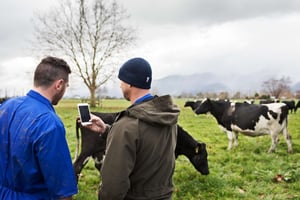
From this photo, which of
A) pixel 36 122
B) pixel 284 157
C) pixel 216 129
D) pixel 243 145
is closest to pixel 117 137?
pixel 36 122

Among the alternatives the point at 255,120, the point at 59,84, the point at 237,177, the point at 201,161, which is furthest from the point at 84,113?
the point at 255,120

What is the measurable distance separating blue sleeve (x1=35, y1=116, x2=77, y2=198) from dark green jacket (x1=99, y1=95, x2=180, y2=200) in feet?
0.98

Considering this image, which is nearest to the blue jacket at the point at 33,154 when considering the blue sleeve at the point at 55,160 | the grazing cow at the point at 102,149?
the blue sleeve at the point at 55,160

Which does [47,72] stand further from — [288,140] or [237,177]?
[288,140]

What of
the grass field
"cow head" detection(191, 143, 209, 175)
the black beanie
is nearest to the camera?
the black beanie

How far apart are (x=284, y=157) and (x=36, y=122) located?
9.31 m

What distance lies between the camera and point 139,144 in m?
2.90

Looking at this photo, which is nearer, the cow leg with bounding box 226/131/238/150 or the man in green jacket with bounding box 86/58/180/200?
the man in green jacket with bounding box 86/58/180/200

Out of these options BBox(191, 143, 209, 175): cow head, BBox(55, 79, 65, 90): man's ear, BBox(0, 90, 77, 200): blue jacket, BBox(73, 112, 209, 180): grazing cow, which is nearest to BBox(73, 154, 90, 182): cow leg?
BBox(73, 112, 209, 180): grazing cow

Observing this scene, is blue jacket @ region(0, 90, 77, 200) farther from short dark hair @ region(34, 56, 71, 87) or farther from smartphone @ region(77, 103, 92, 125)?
smartphone @ region(77, 103, 92, 125)

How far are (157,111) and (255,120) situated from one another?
32.5 feet

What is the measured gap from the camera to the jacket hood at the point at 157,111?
2914 mm

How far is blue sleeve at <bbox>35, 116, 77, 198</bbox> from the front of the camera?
104 inches

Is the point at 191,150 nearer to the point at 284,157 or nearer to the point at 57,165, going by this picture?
the point at 284,157
